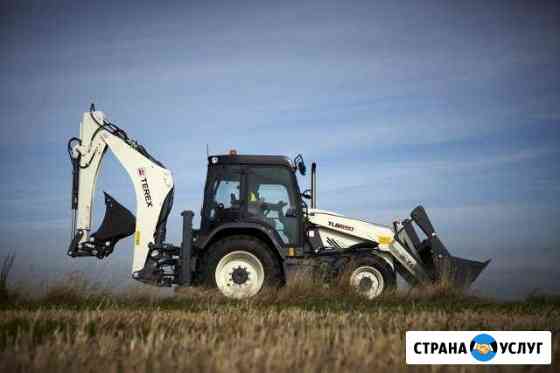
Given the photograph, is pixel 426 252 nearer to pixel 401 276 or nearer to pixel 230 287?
pixel 401 276

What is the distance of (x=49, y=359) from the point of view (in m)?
3.47

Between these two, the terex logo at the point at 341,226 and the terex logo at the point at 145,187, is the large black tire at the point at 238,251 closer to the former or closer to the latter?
the terex logo at the point at 145,187

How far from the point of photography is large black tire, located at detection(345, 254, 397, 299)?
34.3ft

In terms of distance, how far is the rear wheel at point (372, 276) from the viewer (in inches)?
411

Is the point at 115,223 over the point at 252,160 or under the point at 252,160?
under

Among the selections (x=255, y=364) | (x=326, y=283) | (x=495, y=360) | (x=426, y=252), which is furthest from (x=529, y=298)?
(x=255, y=364)

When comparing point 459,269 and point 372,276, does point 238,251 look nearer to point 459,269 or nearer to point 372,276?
point 372,276

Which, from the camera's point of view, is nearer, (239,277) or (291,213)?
(239,277)

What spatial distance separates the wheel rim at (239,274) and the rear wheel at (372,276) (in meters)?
2.03

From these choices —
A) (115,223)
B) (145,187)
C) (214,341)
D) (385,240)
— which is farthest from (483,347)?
(115,223)

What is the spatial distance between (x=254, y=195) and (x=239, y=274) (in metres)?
1.54

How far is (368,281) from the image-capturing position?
10492mm

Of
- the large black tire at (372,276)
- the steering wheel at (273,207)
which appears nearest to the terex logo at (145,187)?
the steering wheel at (273,207)

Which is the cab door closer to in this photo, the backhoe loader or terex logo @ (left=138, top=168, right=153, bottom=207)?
the backhoe loader
